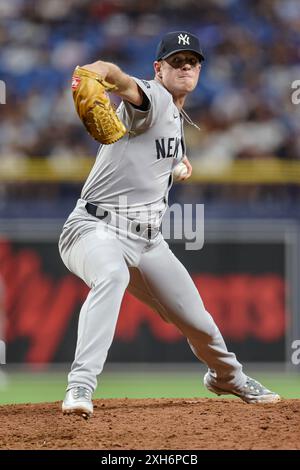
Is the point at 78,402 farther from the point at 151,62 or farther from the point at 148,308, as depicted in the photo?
the point at 151,62

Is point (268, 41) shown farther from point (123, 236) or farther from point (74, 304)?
point (123, 236)

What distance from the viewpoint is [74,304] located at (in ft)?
26.9

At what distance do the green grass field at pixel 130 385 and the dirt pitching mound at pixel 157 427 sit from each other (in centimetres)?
246

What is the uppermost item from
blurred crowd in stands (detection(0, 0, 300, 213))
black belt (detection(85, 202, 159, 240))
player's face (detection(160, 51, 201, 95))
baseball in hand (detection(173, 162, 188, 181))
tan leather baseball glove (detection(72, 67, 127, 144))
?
blurred crowd in stands (detection(0, 0, 300, 213))

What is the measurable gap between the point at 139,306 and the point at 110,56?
3.55m

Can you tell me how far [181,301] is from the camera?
4.23 metres

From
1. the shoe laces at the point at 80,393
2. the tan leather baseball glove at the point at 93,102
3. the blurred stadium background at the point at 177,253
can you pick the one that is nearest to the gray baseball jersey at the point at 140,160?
the tan leather baseball glove at the point at 93,102

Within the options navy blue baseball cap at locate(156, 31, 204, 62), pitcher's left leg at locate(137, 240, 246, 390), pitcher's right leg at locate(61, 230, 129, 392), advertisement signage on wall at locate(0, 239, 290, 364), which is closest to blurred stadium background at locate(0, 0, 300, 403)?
advertisement signage on wall at locate(0, 239, 290, 364)

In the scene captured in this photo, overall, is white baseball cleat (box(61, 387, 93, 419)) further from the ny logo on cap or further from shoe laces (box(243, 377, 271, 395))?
the ny logo on cap

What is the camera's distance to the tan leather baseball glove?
3393 mm

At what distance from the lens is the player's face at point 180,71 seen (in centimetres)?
406

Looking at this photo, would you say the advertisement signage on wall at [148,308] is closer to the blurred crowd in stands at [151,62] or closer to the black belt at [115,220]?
the blurred crowd in stands at [151,62]

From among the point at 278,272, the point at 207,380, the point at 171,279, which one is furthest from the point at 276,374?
the point at 171,279

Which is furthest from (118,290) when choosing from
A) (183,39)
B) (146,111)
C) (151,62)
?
(151,62)
